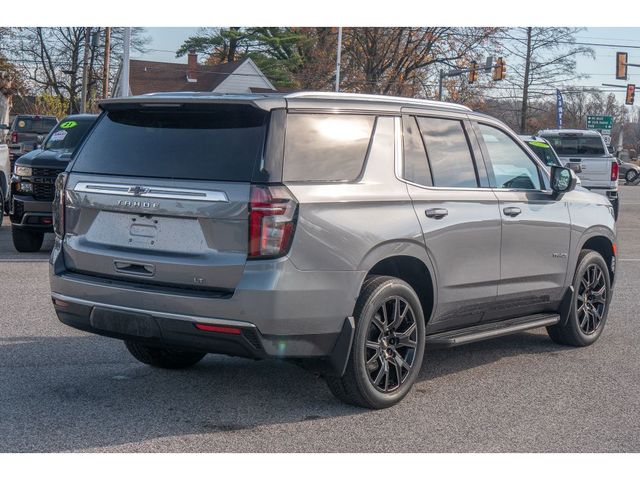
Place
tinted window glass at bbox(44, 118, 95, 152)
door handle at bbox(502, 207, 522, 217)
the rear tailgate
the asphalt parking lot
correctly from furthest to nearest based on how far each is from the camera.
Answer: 1. tinted window glass at bbox(44, 118, 95, 152)
2. door handle at bbox(502, 207, 522, 217)
3. the rear tailgate
4. the asphalt parking lot

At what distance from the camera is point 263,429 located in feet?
17.2

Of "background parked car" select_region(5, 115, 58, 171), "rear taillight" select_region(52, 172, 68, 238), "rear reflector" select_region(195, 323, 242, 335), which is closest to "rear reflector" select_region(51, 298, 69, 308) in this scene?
Answer: "rear taillight" select_region(52, 172, 68, 238)

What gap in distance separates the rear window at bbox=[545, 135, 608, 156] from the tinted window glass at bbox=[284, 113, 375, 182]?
18.3m

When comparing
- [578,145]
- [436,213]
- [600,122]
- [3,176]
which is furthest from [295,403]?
[600,122]

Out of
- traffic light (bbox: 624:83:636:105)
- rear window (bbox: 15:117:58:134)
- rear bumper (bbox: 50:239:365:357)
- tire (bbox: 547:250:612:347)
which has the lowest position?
tire (bbox: 547:250:612:347)

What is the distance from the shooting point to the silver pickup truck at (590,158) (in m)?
22.2

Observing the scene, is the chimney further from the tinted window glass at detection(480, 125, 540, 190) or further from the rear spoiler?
the rear spoiler

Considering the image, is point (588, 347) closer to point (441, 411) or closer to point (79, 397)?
point (441, 411)

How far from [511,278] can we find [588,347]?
1.52 meters

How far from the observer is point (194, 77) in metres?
61.7

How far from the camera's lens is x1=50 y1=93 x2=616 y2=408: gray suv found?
16.7 feet

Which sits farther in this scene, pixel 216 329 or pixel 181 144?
pixel 181 144

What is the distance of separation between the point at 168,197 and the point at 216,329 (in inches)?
31.5

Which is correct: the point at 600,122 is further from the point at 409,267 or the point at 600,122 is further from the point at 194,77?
the point at 409,267
